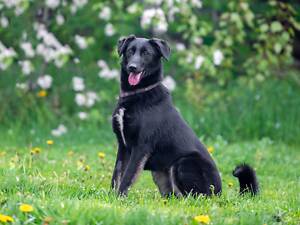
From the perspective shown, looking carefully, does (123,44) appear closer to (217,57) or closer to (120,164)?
(120,164)

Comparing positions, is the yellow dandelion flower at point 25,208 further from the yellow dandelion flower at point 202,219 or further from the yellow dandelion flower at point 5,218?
the yellow dandelion flower at point 202,219

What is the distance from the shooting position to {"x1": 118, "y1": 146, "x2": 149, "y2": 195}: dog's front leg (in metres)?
5.27

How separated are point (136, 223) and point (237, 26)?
18.5ft

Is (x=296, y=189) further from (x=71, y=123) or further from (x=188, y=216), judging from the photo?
(x=71, y=123)

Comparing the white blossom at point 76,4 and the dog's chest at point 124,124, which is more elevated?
the white blossom at point 76,4

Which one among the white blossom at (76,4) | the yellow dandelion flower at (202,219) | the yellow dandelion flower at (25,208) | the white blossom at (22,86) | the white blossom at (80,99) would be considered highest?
the white blossom at (76,4)

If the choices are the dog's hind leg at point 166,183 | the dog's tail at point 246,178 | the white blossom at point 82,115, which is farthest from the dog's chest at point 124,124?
the white blossom at point 82,115

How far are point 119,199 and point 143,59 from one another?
1193 mm

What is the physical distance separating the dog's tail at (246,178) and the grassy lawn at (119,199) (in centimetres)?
9

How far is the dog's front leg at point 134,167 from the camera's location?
5270 mm

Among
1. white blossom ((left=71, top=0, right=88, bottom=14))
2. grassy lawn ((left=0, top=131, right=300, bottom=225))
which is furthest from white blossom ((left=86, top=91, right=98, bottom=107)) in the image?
grassy lawn ((left=0, top=131, right=300, bottom=225))

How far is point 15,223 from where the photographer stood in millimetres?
3959

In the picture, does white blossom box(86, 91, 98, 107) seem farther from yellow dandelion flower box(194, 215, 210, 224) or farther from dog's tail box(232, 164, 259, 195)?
yellow dandelion flower box(194, 215, 210, 224)

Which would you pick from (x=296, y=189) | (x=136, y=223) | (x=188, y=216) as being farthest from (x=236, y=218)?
(x=296, y=189)
